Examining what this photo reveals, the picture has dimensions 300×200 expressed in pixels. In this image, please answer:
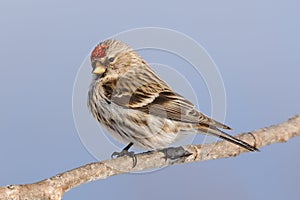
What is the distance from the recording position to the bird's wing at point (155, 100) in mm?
1171

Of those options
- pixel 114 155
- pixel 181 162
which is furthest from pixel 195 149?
pixel 114 155

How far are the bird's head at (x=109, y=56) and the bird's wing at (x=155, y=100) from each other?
0.04m

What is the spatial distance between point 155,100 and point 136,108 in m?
0.05

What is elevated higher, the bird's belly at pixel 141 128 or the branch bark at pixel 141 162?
the bird's belly at pixel 141 128

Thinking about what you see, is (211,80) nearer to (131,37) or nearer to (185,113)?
(131,37)

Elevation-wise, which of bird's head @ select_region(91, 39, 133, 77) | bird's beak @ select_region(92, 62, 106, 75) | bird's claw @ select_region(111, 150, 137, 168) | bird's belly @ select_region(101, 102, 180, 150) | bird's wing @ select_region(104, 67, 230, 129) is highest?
bird's head @ select_region(91, 39, 133, 77)

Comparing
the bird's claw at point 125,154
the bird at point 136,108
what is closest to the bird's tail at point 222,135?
the bird at point 136,108

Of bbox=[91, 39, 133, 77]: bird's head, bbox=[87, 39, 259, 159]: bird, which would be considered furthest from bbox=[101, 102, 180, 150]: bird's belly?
bbox=[91, 39, 133, 77]: bird's head

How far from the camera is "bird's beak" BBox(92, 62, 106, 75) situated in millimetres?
1162

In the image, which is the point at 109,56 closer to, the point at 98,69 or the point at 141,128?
the point at 98,69

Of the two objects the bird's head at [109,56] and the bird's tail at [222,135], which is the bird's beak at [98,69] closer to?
the bird's head at [109,56]

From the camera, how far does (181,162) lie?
118 cm

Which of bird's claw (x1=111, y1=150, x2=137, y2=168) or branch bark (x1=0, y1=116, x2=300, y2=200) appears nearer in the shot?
branch bark (x1=0, y1=116, x2=300, y2=200)

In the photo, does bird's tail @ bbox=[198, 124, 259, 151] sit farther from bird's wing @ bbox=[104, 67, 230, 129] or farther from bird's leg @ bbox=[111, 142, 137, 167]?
bird's leg @ bbox=[111, 142, 137, 167]
